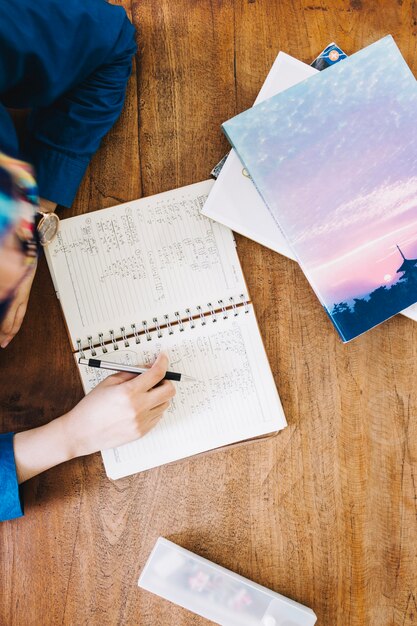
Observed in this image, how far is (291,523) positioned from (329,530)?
64 mm

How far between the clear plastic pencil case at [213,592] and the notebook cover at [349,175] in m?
0.44

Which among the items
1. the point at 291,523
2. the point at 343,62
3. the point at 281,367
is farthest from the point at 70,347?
the point at 343,62

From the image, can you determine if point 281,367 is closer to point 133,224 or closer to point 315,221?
point 315,221

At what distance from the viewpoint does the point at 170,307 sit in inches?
35.2

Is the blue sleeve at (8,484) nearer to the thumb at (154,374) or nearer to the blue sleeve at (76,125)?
the thumb at (154,374)

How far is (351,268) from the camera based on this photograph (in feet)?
2.74

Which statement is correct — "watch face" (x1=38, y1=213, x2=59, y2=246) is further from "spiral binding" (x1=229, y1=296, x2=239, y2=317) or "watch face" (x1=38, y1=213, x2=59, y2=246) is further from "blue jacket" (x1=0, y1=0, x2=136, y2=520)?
"spiral binding" (x1=229, y1=296, x2=239, y2=317)

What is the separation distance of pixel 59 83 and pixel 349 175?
461 millimetres

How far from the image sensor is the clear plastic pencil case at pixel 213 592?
2.83ft

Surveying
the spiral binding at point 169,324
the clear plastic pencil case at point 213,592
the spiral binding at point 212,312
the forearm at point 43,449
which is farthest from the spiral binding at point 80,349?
the clear plastic pencil case at point 213,592

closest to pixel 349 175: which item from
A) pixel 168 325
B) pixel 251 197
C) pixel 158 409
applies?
pixel 251 197

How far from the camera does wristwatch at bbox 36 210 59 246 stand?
85 cm

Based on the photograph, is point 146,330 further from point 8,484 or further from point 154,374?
point 8,484

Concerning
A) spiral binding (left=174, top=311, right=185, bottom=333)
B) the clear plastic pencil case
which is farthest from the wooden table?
spiral binding (left=174, top=311, right=185, bottom=333)
